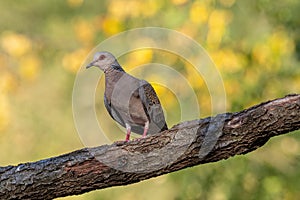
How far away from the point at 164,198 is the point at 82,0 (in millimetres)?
2613

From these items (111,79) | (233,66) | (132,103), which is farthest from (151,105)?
(233,66)

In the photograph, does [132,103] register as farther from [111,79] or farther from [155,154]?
[155,154]

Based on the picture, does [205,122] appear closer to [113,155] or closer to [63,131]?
[113,155]

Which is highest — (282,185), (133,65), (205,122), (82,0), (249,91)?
(82,0)

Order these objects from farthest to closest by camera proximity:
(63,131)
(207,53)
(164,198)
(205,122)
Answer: (63,131)
(164,198)
(207,53)
(205,122)

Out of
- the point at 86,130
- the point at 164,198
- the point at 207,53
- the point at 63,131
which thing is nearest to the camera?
the point at 86,130

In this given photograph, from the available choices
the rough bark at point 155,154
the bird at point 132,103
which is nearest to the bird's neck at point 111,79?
the bird at point 132,103

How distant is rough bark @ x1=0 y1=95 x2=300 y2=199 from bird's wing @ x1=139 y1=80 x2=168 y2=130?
0.50 meters

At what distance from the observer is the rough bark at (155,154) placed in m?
3.93

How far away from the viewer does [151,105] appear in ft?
15.3

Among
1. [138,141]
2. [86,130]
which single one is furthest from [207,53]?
[138,141]

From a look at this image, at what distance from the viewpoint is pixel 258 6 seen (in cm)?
711

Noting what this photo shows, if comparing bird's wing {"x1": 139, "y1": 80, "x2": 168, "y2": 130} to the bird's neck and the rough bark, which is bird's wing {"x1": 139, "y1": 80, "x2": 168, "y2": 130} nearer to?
the bird's neck

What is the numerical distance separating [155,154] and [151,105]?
0.58 m
